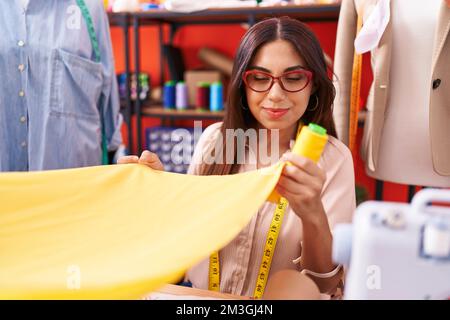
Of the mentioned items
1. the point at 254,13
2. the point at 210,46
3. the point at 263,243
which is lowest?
the point at 263,243

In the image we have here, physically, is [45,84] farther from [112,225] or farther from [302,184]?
[302,184]

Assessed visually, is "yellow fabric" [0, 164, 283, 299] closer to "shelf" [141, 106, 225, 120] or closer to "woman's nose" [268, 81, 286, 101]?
"woman's nose" [268, 81, 286, 101]

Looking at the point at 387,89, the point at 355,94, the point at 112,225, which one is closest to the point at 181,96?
the point at 355,94

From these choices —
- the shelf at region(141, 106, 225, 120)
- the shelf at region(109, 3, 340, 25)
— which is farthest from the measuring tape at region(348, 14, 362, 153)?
the shelf at region(141, 106, 225, 120)

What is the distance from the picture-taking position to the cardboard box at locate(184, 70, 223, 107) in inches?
117

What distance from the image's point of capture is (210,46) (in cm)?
329

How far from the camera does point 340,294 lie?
1.06 metres

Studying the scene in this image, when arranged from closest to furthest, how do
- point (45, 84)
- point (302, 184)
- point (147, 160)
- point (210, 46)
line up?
1. point (302, 184)
2. point (147, 160)
3. point (45, 84)
4. point (210, 46)

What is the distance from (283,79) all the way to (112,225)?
609 millimetres

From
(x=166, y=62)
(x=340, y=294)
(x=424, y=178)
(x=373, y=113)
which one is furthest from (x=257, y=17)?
(x=340, y=294)

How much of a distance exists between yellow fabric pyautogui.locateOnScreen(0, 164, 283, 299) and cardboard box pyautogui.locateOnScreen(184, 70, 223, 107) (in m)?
1.85

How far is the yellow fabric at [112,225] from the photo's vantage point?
2.26ft

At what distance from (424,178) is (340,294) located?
856 millimetres
